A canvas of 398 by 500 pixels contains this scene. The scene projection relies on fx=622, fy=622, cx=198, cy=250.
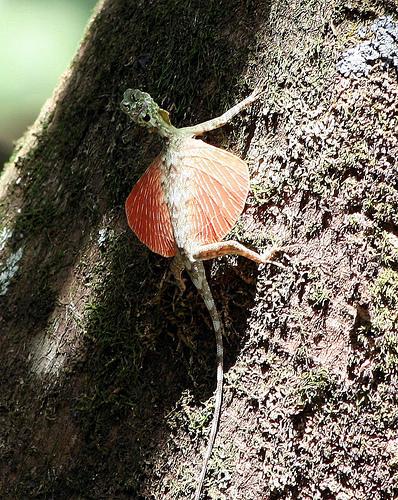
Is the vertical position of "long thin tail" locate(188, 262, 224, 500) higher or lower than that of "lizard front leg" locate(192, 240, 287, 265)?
lower

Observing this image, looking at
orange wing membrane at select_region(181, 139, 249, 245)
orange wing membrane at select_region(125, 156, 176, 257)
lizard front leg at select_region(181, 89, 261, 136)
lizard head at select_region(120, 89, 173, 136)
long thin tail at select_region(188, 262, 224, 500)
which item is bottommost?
long thin tail at select_region(188, 262, 224, 500)

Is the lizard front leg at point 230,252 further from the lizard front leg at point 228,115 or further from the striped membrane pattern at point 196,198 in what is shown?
the lizard front leg at point 228,115

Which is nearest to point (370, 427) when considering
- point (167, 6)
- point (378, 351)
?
point (378, 351)

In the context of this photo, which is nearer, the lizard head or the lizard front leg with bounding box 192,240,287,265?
the lizard front leg with bounding box 192,240,287,265

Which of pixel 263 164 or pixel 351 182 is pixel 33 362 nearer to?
pixel 263 164

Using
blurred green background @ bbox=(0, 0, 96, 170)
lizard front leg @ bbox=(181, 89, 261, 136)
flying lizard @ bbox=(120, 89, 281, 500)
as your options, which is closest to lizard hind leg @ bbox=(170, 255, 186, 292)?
flying lizard @ bbox=(120, 89, 281, 500)

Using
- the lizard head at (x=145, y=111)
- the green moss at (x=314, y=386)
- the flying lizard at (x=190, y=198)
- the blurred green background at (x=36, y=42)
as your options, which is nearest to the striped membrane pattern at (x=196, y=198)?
the flying lizard at (x=190, y=198)

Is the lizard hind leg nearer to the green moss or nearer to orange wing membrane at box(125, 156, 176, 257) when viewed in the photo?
orange wing membrane at box(125, 156, 176, 257)

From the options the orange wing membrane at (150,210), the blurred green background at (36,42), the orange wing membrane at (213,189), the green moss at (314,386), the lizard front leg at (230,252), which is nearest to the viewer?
the green moss at (314,386)

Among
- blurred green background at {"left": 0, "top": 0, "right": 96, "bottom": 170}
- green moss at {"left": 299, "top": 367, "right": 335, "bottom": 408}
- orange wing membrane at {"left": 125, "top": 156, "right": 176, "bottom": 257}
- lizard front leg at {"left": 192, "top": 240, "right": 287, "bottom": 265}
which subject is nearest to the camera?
green moss at {"left": 299, "top": 367, "right": 335, "bottom": 408}
